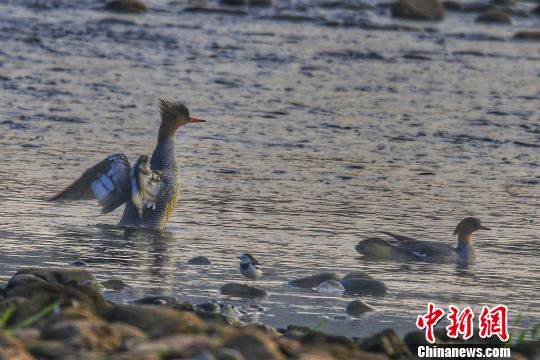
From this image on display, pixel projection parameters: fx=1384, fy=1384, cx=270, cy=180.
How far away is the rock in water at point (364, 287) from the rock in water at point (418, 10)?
18.9 meters

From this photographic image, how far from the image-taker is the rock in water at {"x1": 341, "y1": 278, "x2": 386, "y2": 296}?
7.67m

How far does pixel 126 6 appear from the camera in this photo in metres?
24.8

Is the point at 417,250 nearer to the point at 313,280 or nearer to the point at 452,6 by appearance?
the point at 313,280

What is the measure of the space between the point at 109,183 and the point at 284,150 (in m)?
3.38

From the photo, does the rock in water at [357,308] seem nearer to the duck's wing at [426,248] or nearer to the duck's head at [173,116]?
the duck's wing at [426,248]

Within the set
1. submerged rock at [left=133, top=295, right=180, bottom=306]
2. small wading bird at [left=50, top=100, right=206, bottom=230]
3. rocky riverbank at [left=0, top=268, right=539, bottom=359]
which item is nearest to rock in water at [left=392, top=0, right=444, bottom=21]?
small wading bird at [left=50, top=100, right=206, bottom=230]

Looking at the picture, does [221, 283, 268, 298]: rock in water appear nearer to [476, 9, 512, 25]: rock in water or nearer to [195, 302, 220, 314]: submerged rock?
[195, 302, 220, 314]: submerged rock

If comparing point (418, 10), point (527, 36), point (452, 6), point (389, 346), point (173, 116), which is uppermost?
point (452, 6)

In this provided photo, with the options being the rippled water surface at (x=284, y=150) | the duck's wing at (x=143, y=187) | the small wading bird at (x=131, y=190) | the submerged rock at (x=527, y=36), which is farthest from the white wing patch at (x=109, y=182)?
the submerged rock at (x=527, y=36)

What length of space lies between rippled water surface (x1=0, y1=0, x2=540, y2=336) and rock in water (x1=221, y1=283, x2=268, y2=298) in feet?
0.31

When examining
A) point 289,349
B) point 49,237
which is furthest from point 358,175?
point 289,349

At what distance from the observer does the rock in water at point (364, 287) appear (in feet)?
25.2

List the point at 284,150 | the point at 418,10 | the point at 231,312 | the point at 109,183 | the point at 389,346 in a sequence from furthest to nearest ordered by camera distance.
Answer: the point at 418,10 → the point at 284,150 → the point at 109,183 → the point at 231,312 → the point at 389,346

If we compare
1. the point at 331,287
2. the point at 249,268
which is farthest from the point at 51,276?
the point at 331,287
